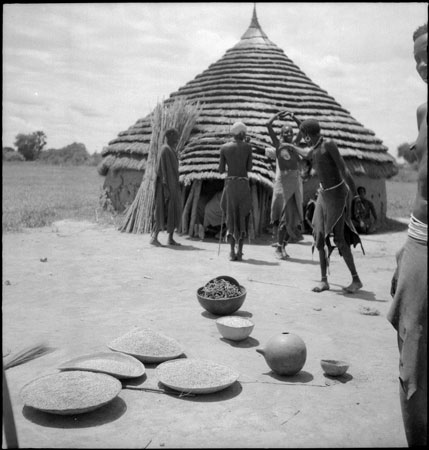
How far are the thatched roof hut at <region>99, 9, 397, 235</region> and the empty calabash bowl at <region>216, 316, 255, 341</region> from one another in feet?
18.4

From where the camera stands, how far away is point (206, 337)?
4215 millimetres

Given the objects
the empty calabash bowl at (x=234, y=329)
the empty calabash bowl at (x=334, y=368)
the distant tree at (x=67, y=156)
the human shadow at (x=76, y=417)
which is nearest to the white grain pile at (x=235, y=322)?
the empty calabash bowl at (x=234, y=329)

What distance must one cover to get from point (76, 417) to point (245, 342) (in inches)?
66.2

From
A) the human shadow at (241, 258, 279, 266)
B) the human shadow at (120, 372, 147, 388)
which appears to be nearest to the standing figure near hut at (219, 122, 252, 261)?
the human shadow at (241, 258, 279, 266)

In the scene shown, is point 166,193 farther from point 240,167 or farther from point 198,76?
point 198,76

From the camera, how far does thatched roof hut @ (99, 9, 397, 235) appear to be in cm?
1016

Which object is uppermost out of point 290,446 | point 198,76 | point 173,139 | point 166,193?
point 198,76

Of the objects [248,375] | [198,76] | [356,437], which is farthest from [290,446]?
[198,76]

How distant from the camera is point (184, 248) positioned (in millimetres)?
8562

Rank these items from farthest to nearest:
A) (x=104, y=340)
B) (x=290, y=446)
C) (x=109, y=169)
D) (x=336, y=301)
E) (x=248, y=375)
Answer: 1. (x=109, y=169)
2. (x=336, y=301)
3. (x=104, y=340)
4. (x=248, y=375)
5. (x=290, y=446)

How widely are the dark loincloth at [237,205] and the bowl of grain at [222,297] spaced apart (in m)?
2.67

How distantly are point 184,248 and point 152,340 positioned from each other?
16.0 ft

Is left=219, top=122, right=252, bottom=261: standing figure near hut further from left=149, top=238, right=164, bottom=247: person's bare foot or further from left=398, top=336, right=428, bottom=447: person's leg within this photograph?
left=398, top=336, right=428, bottom=447: person's leg

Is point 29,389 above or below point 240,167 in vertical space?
below
